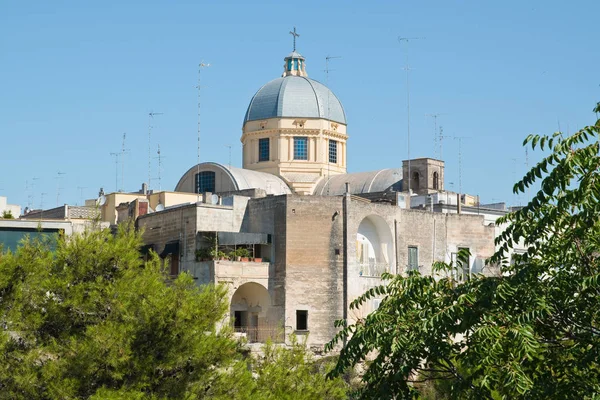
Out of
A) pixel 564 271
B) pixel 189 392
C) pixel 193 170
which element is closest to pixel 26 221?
pixel 193 170

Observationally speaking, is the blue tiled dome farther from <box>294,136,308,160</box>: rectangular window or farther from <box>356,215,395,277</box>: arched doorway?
<box>356,215,395,277</box>: arched doorway

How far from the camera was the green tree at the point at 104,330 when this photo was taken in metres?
17.4

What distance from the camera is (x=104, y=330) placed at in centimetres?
1762

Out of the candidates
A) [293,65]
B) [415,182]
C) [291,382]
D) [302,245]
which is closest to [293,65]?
[293,65]

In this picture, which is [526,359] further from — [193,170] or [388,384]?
[193,170]

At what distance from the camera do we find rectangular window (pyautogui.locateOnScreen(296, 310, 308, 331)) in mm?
33812

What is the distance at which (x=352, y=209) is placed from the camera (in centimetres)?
3488

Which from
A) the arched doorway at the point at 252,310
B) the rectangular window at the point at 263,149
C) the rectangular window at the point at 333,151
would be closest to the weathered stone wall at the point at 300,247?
the arched doorway at the point at 252,310

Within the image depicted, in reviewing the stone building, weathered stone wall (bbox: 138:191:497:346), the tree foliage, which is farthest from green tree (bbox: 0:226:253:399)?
weathered stone wall (bbox: 138:191:497:346)

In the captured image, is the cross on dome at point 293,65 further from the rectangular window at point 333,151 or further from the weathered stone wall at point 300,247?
the weathered stone wall at point 300,247

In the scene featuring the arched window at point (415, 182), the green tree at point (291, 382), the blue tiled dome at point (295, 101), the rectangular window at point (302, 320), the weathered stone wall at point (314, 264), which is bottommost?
the green tree at point (291, 382)

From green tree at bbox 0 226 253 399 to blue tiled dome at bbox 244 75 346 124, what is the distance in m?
30.0

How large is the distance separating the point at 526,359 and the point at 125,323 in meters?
7.86

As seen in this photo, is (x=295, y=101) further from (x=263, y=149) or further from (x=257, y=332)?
(x=257, y=332)
